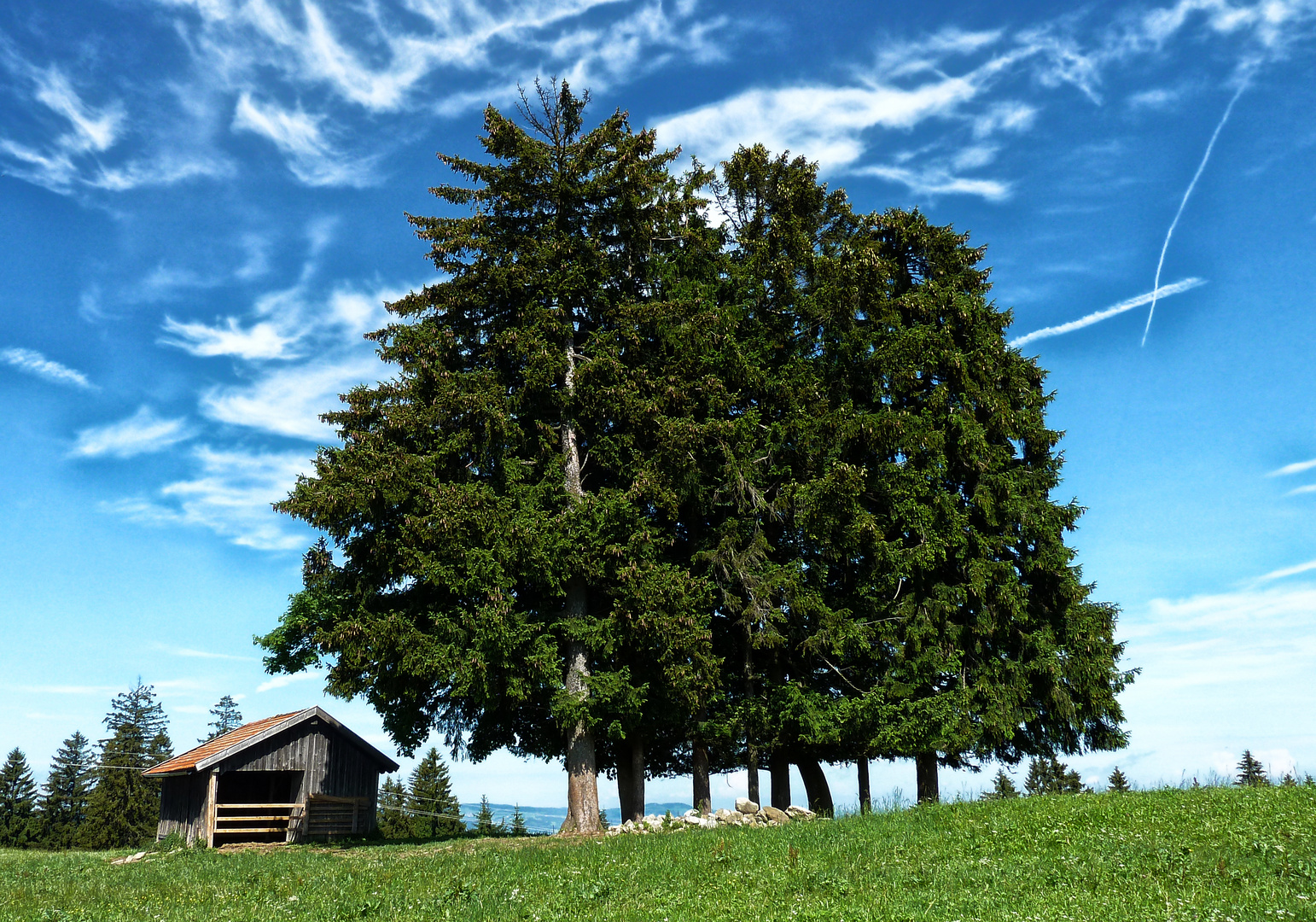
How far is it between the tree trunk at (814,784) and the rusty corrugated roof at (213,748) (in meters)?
17.8

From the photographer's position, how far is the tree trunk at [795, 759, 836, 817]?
25656mm

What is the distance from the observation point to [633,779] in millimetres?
24984

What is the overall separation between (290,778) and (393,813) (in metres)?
38.8

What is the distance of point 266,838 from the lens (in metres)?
32.6

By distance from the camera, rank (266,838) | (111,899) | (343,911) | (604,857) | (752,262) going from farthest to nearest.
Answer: (266,838), (752,262), (604,857), (111,899), (343,911)

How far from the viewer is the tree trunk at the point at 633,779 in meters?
24.9

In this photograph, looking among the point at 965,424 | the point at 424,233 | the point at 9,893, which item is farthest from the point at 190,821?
the point at 965,424

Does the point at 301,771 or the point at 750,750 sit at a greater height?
the point at 750,750

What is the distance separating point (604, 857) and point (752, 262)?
59.6 feet

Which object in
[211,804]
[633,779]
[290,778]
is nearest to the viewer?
[633,779]

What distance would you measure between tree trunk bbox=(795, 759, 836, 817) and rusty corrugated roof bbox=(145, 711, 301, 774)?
17839 millimetres

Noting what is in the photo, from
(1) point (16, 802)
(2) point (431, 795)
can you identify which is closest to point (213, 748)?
(2) point (431, 795)

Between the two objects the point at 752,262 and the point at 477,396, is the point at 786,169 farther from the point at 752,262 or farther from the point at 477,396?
the point at 477,396

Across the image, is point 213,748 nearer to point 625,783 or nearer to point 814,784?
point 625,783
